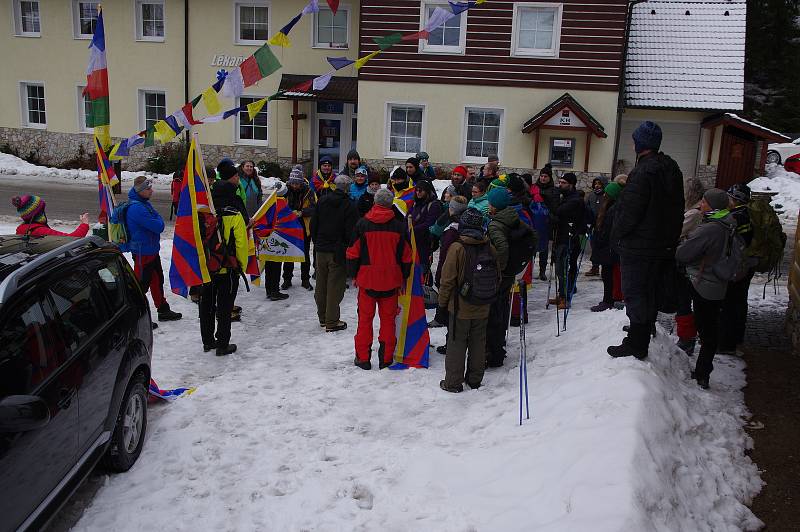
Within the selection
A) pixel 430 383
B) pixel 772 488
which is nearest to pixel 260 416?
pixel 430 383

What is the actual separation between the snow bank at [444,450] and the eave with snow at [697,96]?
16945mm

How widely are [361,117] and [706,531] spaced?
62.8ft

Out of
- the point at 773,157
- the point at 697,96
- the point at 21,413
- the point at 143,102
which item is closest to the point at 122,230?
the point at 21,413

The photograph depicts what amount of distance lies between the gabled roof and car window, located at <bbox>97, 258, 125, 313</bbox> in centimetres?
1689

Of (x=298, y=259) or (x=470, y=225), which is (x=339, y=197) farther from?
(x=470, y=225)

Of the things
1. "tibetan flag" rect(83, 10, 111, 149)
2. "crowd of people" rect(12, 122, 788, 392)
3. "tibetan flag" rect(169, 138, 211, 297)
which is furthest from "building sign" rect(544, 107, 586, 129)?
"tibetan flag" rect(169, 138, 211, 297)

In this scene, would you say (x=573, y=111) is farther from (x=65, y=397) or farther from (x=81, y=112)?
(x=65, y=397)

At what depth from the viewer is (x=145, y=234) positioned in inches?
330

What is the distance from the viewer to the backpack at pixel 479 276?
6.32 m

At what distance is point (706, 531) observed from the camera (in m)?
4.19

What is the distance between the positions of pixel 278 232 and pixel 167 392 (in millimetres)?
4068

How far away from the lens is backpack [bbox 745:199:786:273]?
732 cm

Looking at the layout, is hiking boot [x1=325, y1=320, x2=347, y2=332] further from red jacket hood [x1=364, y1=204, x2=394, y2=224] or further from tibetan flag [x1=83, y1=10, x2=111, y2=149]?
tibetan flag [x1=83, y1=10, x2=111, y2=149]

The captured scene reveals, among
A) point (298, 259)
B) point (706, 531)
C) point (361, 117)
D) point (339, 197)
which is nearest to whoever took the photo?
point (706, 531)
